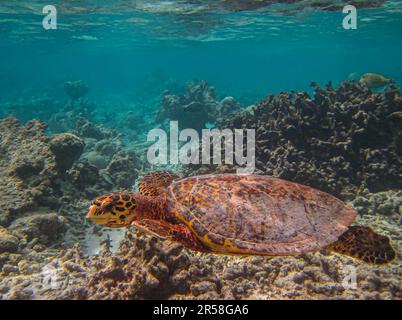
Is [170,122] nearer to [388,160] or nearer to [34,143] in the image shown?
[34,143]

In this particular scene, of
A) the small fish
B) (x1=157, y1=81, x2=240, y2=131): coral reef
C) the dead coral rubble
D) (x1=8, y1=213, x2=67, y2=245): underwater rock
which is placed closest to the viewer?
(x1=8, y1=213, x2=67, y2=245): underwater rock

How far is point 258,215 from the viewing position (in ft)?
12.7

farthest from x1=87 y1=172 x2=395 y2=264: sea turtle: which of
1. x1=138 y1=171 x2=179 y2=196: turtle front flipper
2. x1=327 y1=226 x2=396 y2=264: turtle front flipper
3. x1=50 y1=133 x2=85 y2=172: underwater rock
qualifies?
x1=50 y1=133 x2=85 y2=172: underwater rock

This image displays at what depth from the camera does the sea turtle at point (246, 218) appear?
3666 millimetres

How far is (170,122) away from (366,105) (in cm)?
1267

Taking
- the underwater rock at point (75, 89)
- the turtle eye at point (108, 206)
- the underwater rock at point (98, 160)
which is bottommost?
the underwater rock at point (98, 160)

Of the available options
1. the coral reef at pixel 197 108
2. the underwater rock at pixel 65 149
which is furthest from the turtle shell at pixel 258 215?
the coral reef at pixel 197 108

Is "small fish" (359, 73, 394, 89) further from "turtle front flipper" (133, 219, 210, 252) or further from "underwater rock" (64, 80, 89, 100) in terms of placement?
"underwater rock" (64, 80, 89, 100)

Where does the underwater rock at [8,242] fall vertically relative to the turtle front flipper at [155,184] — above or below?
below

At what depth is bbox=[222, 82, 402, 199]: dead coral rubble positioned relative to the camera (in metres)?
7.05

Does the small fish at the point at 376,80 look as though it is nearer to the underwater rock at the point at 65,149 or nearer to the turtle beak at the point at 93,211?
Answer: the underwater rock at the point at 65,149

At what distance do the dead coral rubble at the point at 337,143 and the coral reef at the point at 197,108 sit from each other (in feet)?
25.0

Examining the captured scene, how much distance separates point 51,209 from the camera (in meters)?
6.72

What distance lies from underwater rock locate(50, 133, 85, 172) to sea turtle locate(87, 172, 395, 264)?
4.70 metres
